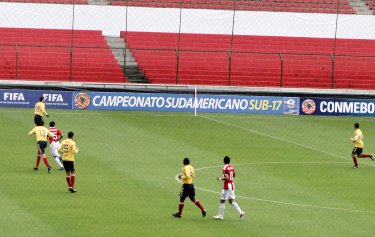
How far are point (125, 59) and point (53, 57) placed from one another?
4.35 meters

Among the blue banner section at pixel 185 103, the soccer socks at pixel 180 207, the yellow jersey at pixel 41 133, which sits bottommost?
the soccer socks at pixel 180 207

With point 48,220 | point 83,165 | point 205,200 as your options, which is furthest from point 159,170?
point 48,220

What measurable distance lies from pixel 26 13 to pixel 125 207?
1525 inches

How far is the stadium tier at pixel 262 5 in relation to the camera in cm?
7144

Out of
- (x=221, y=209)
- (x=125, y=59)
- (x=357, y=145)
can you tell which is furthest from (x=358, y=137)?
(x=125, y=59)

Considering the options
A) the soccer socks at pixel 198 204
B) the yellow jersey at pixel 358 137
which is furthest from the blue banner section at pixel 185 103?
the soccer socks at pixel 198 204

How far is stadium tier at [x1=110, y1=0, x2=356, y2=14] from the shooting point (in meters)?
Result: 71.4

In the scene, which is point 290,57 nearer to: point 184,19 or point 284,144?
point 184,19

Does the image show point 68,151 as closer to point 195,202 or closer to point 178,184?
point 178,184

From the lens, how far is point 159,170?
1549 inches

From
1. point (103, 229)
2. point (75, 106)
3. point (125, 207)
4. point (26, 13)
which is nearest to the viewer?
point (103, 229)

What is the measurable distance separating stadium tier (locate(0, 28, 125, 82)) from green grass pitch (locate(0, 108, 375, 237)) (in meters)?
6.43

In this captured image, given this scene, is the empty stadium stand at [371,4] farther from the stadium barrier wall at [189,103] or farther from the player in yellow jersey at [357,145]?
the player in yellow jersey at [357,145]

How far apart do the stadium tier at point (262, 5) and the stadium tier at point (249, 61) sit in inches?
89.5
